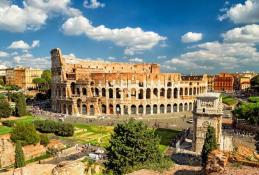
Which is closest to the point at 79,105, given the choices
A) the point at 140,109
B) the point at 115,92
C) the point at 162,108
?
the point at 115,92

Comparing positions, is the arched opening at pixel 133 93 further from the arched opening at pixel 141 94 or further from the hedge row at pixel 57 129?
the hedge row at pixel 57 129

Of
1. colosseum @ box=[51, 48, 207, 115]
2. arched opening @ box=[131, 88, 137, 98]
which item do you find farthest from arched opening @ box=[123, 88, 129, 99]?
arched opening @ box=[131, 88, 137, 98]

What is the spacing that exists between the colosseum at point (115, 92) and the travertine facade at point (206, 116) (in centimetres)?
3919

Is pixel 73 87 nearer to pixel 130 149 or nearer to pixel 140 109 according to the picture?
pixel 140 109

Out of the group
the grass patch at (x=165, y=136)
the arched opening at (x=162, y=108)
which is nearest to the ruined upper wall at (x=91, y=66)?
the arched opening at (x=162, y=108)

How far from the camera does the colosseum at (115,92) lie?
75.9m

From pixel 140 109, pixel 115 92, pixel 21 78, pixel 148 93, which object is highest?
pixel 21 78

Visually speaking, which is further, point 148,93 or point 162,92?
point 162,92

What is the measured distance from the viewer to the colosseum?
2990 inches

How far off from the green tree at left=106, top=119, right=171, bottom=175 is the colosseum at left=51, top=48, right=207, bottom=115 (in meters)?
47.0

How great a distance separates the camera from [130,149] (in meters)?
27.4

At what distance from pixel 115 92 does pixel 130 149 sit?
162ft

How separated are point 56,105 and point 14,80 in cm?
7525

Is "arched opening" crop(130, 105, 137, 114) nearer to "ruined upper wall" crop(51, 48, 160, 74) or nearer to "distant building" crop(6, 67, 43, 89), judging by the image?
"ruined upper wall" crop(51, 48, 160, 74)
